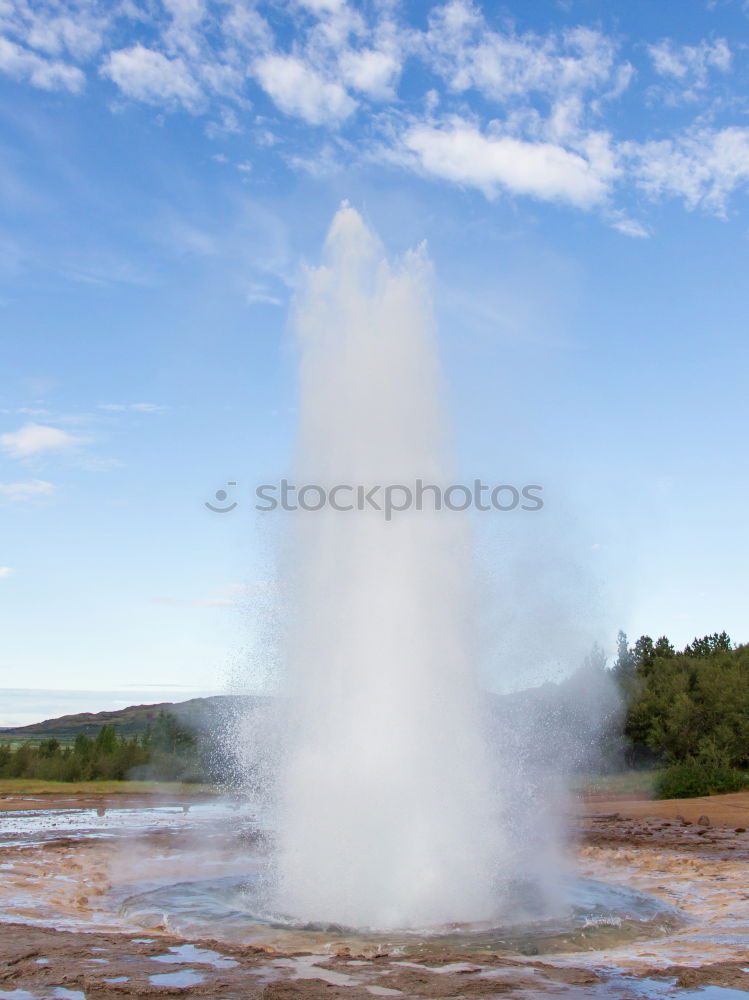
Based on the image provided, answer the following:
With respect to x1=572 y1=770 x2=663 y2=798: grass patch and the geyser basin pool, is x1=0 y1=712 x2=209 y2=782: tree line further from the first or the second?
the geyser basin pool

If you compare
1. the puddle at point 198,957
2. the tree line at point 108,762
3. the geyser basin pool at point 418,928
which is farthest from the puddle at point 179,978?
the tree line at point 108,762

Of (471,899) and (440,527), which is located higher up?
(440,527)

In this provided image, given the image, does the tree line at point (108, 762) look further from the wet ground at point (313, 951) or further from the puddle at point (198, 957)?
the puddle at point (198, 957)

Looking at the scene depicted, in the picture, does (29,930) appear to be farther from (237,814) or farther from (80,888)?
(237,814)

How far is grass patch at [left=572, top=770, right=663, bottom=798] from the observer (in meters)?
35.6

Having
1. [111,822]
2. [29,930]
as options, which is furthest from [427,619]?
[111,822]

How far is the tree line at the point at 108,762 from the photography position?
156 feet

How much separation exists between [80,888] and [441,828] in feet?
20.2

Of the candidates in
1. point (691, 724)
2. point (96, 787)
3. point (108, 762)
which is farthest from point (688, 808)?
point (108, 762)

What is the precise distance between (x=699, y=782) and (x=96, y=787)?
27350 millimetres

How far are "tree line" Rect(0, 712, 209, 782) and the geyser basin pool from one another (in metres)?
36.4

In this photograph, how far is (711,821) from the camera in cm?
2472

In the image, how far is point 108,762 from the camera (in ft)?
159

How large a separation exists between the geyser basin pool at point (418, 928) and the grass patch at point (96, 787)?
30643 millimetres
